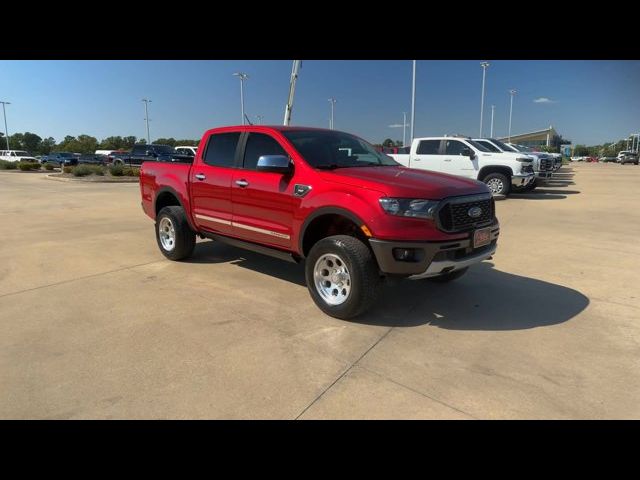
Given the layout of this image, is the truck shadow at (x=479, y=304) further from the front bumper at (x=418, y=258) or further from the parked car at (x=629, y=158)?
the parked car at (x=629, y=158)

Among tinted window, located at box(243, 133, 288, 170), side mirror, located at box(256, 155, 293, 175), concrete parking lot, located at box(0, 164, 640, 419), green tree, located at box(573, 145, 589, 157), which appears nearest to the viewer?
concrete parking lot, located at box(0, 164, 640, 419)

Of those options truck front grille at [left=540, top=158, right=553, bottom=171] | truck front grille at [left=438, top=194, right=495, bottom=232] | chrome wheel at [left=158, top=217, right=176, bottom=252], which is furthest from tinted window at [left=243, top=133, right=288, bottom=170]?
truck front grille at [left=540, top=158, right=553, bottom=171]

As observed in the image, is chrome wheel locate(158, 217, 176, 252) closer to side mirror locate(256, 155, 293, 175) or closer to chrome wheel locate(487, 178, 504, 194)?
side mirror locate(256, 155, 293, 175)

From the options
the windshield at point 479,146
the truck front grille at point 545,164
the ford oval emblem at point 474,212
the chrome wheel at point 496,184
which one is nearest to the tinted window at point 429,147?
the windshield at point 479,146

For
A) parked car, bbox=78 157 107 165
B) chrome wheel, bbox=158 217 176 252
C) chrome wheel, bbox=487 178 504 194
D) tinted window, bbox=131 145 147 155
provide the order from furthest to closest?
1. parked car, bbox=78 157 107 165
2. tinted window, bbox=131 145 147 155
3. chrome wheel, bbox=487 178 504 194
4. chrome wheel, bbox=158 217 176 252

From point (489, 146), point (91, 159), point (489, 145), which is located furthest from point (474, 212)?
point (91, 159)

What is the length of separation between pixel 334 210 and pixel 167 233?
3.37 metres

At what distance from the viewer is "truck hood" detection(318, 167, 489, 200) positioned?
399 cm

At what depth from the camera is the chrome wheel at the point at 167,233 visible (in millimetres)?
6498

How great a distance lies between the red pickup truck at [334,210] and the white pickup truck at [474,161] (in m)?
10.1

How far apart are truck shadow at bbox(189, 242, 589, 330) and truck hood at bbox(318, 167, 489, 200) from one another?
100 cm

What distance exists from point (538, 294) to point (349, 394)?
314cm
